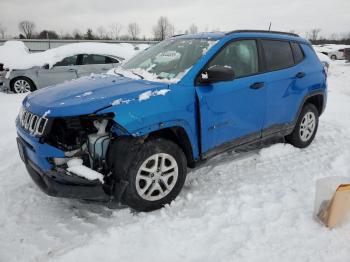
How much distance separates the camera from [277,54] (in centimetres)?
455

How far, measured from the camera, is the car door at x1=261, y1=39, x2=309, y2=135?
432 cm

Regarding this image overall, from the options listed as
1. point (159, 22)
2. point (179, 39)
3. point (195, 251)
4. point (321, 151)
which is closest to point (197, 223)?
point (195, 251)

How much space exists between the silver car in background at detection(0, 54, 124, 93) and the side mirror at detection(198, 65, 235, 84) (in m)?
6.71

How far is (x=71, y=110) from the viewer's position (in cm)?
292

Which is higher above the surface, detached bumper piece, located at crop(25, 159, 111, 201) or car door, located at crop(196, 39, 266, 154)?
car door, located at crop(196, 39, 266, 154)

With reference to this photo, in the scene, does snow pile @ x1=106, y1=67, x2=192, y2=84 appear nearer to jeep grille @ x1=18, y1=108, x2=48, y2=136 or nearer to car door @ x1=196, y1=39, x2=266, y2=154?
car door @ x1=196, y1=39, x2=266, y2=154

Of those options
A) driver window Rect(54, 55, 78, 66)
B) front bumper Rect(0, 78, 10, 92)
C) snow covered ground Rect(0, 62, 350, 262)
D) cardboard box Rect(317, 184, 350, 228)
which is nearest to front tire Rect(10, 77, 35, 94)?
front bumper Rect(0, 78, 10, 92)

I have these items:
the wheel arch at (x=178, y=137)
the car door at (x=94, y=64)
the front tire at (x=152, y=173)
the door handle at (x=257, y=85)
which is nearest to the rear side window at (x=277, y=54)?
the door handle at (x=257, y=85)

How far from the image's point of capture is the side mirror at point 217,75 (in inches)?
133

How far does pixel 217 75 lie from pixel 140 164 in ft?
3.90

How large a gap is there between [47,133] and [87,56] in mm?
7405

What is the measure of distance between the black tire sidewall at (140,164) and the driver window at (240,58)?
107 cm

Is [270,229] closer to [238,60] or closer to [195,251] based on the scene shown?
[195,251]

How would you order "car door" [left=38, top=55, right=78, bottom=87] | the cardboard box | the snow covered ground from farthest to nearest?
"car door" [left=38, top=55, right=78, bottom=87] → the cardboard box → the snow covered ground
